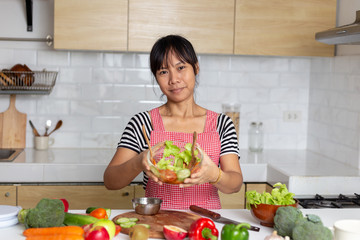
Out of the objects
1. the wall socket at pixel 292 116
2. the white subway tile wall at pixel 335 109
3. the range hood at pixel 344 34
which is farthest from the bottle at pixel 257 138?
the range hood at pixel 344 34

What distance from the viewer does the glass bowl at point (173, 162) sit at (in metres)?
1.61

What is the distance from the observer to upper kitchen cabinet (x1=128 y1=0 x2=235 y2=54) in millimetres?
3240

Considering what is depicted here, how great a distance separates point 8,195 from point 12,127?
2.48 ft

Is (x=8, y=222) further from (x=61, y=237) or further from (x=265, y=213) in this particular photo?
(x=265, y=213)

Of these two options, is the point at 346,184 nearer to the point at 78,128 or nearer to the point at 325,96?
the point at 325,96

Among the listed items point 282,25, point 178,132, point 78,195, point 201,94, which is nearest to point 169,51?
point 178,132

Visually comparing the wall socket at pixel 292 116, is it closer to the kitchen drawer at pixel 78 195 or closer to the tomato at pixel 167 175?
the kitchen drawer at pixel 78 195

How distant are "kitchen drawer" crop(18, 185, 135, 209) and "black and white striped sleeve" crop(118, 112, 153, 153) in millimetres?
884

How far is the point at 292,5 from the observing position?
3373 mm

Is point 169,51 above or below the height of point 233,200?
above

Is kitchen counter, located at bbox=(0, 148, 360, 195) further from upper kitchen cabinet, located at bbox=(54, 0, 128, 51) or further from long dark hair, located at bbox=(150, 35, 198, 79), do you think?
long dark hair, located at bbox=(150, 35, 198, 79)

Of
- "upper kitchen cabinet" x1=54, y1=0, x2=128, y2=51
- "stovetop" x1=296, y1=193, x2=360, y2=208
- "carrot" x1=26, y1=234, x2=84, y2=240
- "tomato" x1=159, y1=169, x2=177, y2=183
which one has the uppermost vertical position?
"upper kitchen cabinet" x1=54, y1=0, x2=128, y2=51

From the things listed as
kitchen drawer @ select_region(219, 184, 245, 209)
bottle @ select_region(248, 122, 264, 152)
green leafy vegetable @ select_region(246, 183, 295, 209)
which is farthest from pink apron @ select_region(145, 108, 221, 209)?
bottle @ select_region(248, 122, 264, 152)

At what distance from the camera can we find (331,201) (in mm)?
2576
